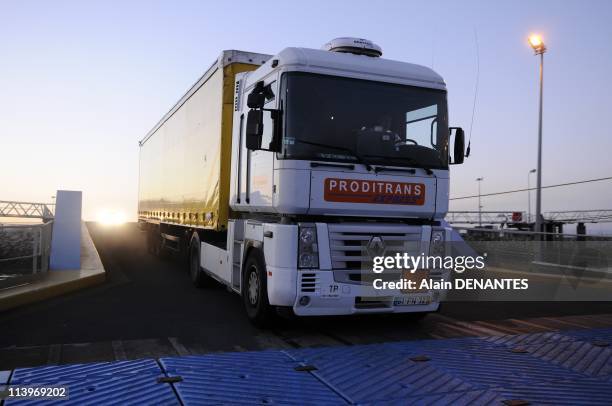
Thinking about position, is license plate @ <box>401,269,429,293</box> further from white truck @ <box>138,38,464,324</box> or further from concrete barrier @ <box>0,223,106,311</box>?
concrete barrier @ <box>0,223,106,311</box>

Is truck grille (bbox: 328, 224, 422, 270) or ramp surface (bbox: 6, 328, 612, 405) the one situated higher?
truck grille (bbox: 328, 224, 422, 270)

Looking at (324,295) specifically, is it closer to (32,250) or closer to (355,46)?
(355,46)

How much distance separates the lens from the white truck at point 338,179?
6.35m

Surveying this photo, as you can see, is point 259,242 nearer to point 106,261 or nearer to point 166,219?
point 166,219

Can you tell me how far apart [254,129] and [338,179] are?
1.15 meters

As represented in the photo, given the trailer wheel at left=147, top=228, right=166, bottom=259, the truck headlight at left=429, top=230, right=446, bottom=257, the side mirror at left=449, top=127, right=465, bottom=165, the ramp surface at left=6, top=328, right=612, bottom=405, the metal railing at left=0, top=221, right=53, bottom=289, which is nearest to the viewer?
the ramp surface at left=6, top=328, right=612, bottom=405

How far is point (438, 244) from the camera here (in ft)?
22.8

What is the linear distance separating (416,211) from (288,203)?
1672 mm

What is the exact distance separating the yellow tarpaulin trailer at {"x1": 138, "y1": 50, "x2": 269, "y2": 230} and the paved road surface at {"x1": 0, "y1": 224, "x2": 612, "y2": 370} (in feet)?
5.28

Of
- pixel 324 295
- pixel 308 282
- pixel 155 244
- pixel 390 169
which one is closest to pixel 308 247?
pixel 308 282

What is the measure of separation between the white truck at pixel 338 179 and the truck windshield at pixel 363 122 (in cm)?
1

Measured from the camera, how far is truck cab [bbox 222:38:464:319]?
6.35m

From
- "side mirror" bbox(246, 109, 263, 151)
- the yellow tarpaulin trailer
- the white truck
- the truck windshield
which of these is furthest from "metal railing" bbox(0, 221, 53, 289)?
the truck windshield

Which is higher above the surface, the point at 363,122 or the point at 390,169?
the point at 363,122
